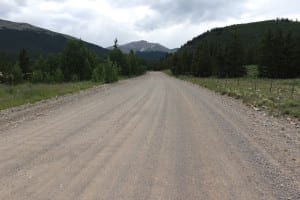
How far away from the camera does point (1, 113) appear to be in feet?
54.4

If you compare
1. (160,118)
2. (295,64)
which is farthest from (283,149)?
(295,64)

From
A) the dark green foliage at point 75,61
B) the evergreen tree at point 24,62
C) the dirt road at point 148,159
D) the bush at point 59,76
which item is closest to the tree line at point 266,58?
the dark green foliage at point 75,61

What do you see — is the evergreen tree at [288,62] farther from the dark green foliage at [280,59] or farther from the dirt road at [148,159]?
the dirt road at [148,159]

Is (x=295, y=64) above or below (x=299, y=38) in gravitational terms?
below

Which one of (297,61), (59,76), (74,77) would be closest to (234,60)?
(297,61)

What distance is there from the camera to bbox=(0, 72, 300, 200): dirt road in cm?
589

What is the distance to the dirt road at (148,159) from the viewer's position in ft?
19.3

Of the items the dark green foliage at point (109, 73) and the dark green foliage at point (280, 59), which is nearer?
the dark green foliage at point (109, 73)

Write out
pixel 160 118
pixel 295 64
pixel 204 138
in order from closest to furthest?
1. pixel 204 138
2. pixel 160 118
3. pixel 295 64

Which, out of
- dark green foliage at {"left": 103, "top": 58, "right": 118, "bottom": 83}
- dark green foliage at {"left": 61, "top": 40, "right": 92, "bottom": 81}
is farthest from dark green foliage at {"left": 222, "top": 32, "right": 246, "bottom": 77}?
dark green foliage at {"left": 103, "top": 58, "right": 118, "bottom": 83}

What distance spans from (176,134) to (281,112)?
24.0 feet

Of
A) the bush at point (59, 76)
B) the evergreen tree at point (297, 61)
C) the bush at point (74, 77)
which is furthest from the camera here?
the evergreen tree at point (297, 61)

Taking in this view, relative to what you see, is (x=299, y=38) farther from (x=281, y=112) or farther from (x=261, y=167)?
(x=261, y=167)

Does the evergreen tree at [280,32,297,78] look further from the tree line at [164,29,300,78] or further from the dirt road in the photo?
the dirt road
